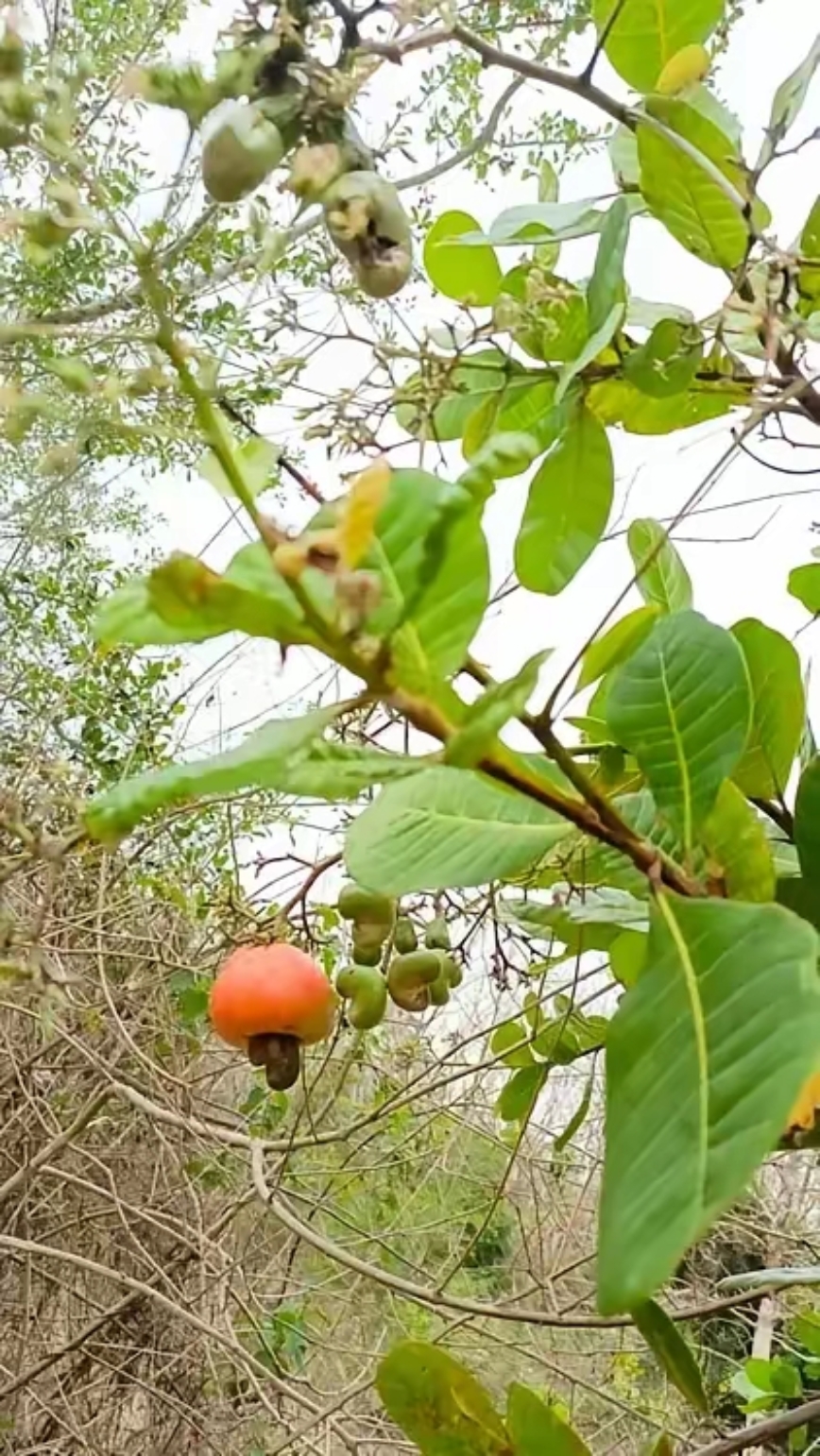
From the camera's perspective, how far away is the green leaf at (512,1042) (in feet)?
2.22

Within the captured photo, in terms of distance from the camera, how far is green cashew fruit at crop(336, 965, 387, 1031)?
562 mm

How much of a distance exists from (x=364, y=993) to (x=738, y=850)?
32cm

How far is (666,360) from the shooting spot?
1.22ft

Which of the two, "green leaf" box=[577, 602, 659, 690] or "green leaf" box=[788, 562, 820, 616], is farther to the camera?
"green leaf" box=[788, 562, 820, 616]

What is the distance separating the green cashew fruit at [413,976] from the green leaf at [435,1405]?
21cm

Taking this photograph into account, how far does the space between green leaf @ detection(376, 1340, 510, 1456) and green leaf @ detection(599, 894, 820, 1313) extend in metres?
0.18

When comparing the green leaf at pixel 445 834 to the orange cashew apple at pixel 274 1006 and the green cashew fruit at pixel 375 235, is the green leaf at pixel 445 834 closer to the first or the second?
the green cashew fruit at pixel 375 235

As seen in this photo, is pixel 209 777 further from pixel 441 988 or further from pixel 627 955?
pixel 441 988

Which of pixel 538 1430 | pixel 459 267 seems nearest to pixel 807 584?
pixel 459 267

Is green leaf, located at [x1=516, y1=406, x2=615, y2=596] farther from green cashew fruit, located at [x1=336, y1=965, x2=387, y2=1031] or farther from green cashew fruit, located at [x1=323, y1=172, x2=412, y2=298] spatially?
green cashew fruit, located at [x1=336, y1=965, x2=387, y2=1031]

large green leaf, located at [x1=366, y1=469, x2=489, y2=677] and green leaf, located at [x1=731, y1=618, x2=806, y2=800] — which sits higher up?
green leaf, located at [x1=731, y1=618, x2=806, y2=800]

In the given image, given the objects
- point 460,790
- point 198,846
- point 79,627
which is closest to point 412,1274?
point 198,846

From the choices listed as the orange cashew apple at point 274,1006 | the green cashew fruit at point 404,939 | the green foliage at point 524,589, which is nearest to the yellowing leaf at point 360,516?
the green foliage at point 524,589

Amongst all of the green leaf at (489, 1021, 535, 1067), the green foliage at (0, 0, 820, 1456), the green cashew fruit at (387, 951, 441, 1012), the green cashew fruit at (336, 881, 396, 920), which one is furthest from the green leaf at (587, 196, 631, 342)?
the green leaf at (489, 1021, 535, 1067)
